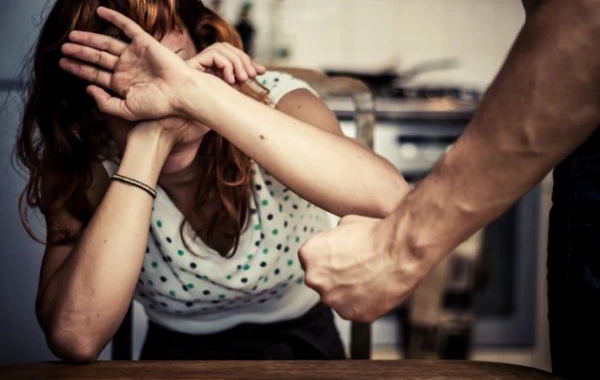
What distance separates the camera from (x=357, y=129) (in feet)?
3.76

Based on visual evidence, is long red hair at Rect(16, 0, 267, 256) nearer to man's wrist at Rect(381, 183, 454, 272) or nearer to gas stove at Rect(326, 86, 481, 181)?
man's wrist at Rect(381, 183, 454, 272)

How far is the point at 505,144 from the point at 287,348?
744mm

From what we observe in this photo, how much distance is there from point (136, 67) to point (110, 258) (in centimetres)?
23

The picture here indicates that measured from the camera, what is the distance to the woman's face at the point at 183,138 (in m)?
0.96

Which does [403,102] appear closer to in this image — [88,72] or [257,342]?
[257,342]

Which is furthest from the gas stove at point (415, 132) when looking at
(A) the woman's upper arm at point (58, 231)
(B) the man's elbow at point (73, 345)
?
(B) the man's elbow at point (73, 345)

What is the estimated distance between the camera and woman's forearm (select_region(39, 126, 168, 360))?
898 mm

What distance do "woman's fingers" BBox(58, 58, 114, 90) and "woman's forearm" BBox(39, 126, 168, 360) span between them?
0.08 meters

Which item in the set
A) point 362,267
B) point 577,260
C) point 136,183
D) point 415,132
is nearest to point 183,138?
point 136,183

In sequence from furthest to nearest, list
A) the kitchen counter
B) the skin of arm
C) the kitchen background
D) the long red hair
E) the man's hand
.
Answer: the kitchen counter < the kitchen background < the long red hair < the man's hand < the skin of arm

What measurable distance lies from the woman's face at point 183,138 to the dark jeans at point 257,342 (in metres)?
0.29

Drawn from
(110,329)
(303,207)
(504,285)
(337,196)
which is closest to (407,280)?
(337,196)

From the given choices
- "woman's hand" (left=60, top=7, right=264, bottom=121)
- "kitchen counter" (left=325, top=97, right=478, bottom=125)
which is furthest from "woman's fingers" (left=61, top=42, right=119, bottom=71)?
"kitchen counter" (left=325, top=97, right=478, bottom=125)

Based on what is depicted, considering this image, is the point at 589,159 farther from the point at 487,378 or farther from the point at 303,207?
the point at 303,207
